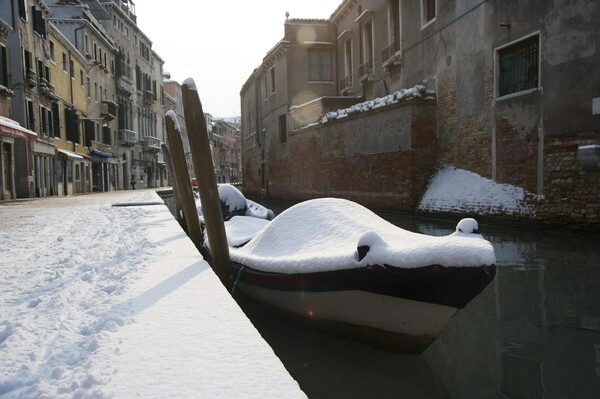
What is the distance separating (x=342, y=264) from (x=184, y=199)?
4002 millimetres

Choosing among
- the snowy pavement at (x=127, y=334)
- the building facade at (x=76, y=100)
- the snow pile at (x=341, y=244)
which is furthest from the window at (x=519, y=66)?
the building facade at (x=76, y=100)

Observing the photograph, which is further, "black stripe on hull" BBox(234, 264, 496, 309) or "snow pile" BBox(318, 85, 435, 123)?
"snow pile" BBox(318, 85, 435, 123)

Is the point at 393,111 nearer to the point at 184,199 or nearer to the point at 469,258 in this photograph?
the point at 184,199

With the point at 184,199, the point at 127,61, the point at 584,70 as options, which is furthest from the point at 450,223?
the point at 127,61

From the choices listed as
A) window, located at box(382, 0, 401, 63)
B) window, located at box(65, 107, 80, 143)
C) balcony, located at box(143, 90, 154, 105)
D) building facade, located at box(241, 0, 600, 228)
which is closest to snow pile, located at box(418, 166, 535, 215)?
building facade, located at box(241, 0, 600, 228)

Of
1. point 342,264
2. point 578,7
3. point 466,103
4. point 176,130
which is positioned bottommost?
point 342,264

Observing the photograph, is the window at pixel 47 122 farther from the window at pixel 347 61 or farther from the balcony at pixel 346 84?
the window at pixel 347 61

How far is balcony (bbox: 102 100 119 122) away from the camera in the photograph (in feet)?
98.6

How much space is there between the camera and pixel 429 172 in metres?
13.6

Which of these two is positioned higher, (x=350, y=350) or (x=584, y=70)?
(x=584, y=70)

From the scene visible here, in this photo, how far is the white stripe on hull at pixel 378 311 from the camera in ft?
10.2

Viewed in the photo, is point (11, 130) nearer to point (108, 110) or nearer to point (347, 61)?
point (347, 61)

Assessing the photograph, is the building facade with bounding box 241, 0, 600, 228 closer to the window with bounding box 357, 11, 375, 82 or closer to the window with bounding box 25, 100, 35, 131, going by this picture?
the window with bounding box 357, 11, 375, 82

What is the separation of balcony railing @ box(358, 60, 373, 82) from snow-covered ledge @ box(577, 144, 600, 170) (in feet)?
39.3
